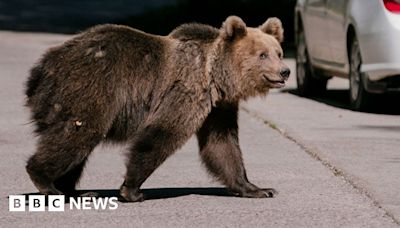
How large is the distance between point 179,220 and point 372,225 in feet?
3.83

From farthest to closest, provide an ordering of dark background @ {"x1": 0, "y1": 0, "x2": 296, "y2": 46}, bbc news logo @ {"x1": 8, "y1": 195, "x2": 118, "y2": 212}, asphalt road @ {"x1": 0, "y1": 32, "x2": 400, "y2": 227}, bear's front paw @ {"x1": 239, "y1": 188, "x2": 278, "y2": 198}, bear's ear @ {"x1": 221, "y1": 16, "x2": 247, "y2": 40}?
dark background @ {"x1": 0, "y1": 0, "x2": 296, "y2": 46} → bear's front paw @ {"x1": 239, "y1": 188, "x2": 278, "y2": 198} → bear's ear @ {"x1": 221, "y1": 16, "x2": 247, "y2": 40} → bbc news logo @ {"x1": 8, "y1": 195, "x2": 118, "y2": 212} → asphalt road @ {"x1": 0, "y1": 32, "x2": 400, "y2": 227}

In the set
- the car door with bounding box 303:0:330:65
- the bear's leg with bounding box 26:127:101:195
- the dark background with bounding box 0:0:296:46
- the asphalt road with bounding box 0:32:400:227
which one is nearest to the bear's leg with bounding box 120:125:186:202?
the asphalt road with bounding box 0:32:400:227

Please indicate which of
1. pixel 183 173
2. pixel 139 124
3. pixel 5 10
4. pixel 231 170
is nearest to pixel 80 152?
pixel 139 124

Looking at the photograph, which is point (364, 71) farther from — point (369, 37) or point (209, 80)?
point (209, 80)

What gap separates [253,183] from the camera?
33.8ft

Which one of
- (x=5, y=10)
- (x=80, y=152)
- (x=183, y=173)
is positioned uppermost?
(x=80, y=152)

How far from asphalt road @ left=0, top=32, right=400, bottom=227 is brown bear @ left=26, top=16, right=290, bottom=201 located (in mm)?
314

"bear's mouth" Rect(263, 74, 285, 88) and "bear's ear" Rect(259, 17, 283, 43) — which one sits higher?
"bear's ear" Rect(259, 17, 283, 43)

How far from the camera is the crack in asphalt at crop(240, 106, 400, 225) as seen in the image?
9.22 meters

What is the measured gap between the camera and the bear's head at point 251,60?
9.39m

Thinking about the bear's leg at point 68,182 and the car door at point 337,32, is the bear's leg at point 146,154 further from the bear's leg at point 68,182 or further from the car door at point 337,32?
the car door at point 337,32

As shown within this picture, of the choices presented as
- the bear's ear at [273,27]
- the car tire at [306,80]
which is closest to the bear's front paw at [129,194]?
the bear's ear at [273,27]

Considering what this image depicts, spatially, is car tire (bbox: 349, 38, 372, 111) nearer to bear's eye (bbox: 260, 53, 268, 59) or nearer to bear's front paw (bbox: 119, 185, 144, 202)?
bear's eye (bbox: 260, 53, 268, 59)

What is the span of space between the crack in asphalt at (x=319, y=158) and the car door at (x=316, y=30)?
4.96 feet
